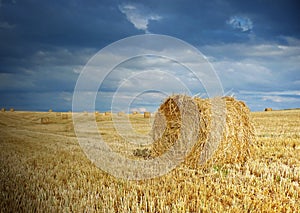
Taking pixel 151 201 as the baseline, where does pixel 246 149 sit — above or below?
above

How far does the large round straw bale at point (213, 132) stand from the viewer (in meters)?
6.59

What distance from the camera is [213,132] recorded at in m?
6.61

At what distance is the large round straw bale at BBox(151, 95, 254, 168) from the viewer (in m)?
6.59

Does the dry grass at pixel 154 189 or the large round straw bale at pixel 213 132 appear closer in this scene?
the dry grass at pixel 154 189

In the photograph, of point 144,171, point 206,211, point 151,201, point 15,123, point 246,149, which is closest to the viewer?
point 206,211

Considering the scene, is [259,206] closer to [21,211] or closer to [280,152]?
[21,211]

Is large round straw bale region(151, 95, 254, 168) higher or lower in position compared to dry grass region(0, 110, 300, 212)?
higher

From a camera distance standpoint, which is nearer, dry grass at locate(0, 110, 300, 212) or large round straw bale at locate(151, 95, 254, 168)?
dry grass at locate(0, 110, 300, 212)

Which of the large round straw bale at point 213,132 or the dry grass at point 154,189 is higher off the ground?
the large round straw bale at point 213,132

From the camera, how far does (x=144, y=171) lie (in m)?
6.05

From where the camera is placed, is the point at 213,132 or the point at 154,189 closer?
the point at 154,189

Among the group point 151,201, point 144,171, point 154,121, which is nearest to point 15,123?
point 154,121

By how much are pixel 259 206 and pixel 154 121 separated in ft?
14.4

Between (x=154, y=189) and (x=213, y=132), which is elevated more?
(x=213, y=132)
